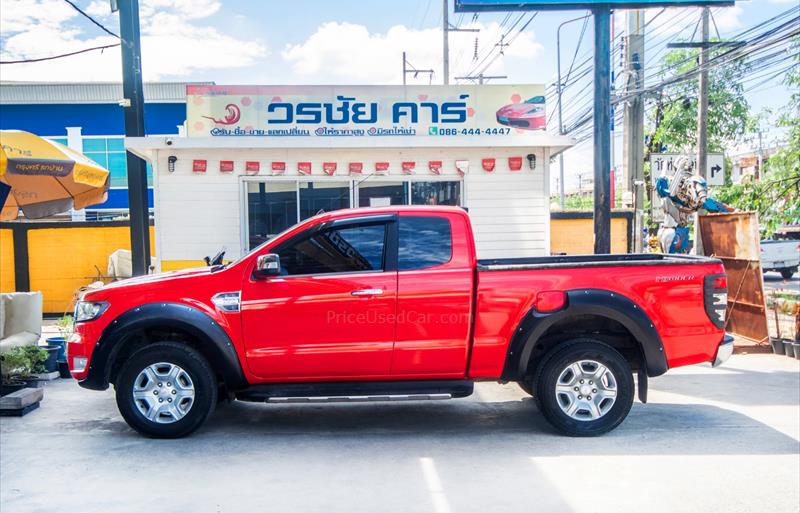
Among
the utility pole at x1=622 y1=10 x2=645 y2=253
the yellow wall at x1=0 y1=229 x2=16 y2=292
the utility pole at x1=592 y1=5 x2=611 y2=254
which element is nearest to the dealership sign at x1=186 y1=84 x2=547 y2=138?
the utility pole at x1=592 y1=5 x2=611 y2=254

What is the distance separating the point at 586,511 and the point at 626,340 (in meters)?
2.20

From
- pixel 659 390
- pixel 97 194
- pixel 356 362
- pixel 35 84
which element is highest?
pixel 35 84

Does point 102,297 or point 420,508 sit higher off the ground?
point 102,297

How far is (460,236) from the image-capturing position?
611 centimetres

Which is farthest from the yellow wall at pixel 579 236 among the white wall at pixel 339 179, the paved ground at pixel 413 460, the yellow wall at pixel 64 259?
the yellow wall at pixel 64 259

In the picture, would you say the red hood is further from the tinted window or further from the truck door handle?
the truck door handle

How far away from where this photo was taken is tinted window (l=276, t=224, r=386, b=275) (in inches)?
237

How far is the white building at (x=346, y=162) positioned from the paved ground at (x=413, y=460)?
3.67 metres

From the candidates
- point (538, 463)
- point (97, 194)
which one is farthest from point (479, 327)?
point (97, 194)

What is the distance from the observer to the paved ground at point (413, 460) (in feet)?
15.1

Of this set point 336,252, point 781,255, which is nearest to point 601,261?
point 336,252

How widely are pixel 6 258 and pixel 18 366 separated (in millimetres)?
8555

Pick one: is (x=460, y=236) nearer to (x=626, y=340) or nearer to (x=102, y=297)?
(x=626, y=340)

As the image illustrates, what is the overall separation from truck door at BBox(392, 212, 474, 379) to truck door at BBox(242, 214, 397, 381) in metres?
0.11
